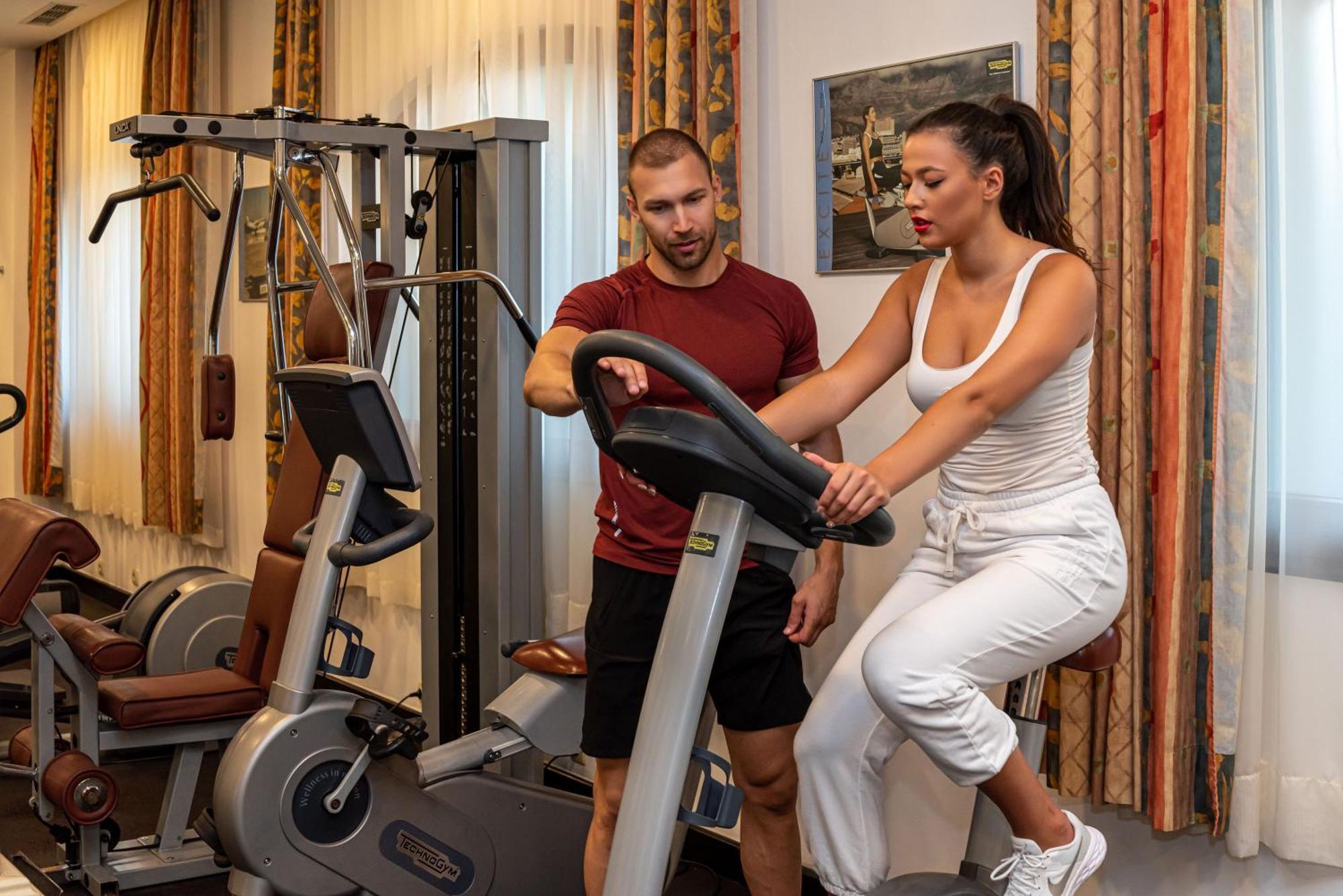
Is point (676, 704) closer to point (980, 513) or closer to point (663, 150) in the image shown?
point (980, 513)

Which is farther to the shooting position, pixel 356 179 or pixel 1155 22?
pixel 356 179

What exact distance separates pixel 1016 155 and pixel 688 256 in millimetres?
619

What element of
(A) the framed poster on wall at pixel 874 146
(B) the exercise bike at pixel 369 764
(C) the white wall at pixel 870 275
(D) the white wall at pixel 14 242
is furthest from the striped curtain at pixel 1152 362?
(D) the white wall at pixel 14 242

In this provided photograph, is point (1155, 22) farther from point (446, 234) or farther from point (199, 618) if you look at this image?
point (199, 618)

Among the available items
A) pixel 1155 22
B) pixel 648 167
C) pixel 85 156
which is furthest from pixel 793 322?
pixel 85 156

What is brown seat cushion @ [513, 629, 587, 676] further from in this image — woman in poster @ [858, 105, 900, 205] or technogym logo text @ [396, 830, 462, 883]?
woman in poster @ [858, 105, 900, 205]

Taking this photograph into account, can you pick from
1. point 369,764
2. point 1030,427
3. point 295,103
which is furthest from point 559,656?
point 295,103

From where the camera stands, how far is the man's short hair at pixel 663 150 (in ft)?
7.65

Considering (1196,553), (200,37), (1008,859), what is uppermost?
(200,37)

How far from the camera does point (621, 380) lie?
160 cm

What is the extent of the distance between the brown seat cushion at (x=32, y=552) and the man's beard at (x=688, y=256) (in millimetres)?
1697

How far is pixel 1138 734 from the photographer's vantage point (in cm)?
239

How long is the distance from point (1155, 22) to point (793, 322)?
81 cm

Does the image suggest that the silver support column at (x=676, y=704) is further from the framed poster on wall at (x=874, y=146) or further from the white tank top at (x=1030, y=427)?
the framed poster on wall at (x=874, y=146)
